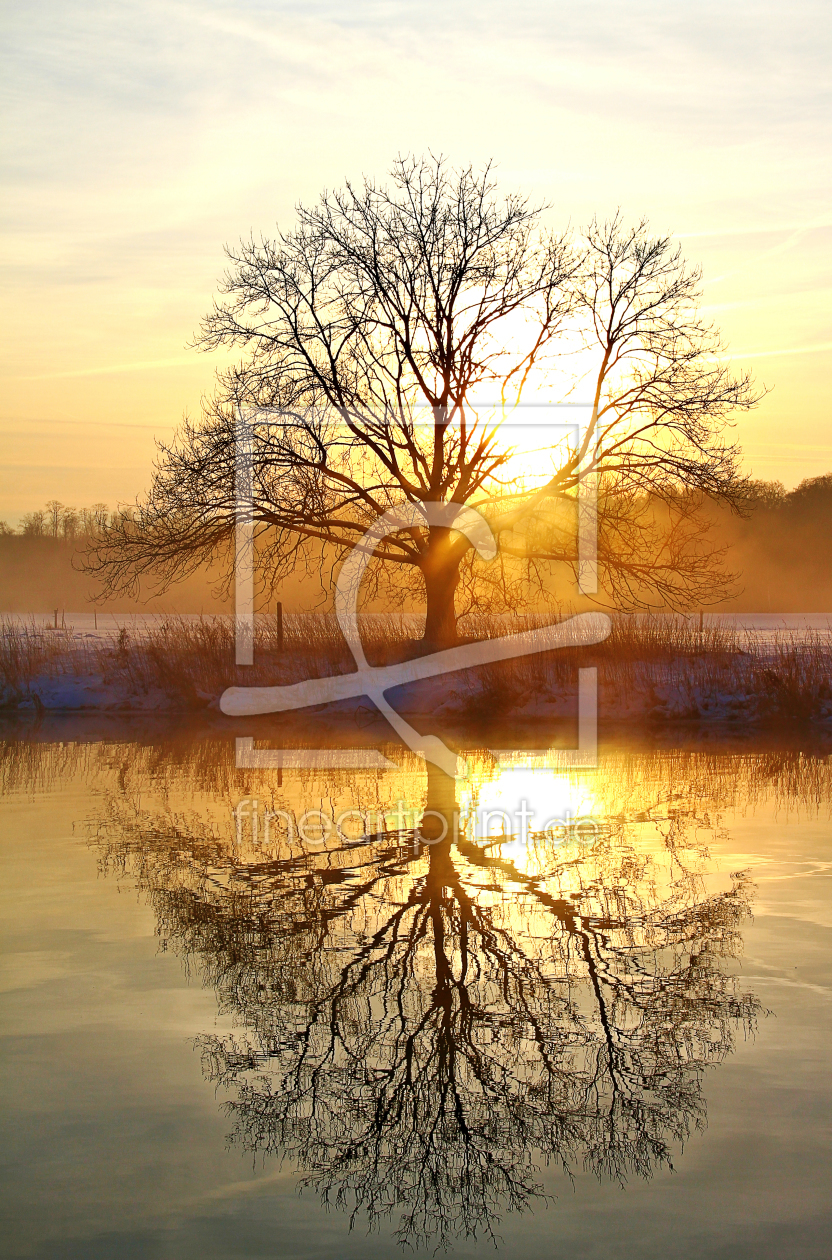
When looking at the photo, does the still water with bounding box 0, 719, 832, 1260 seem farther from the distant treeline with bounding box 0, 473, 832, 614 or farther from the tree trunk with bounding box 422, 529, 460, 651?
the distant treeline with bounding box 0, 473, 832, 614

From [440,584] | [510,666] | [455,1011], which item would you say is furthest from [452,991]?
[440,584]

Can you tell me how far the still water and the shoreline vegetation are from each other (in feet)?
39.2

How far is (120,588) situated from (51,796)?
625 inches

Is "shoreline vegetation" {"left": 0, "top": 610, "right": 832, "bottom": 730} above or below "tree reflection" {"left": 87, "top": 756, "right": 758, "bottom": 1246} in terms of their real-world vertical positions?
above

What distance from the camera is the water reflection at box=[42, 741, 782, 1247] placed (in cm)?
491

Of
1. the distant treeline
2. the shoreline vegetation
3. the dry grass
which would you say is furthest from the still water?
the distant treeline

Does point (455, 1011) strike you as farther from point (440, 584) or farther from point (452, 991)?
point (440, 584)

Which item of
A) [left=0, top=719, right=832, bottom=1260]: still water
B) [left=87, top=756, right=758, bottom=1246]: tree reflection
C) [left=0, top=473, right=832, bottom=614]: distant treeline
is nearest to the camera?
[left=0, top=719, right=832, bottom=1260]: still water

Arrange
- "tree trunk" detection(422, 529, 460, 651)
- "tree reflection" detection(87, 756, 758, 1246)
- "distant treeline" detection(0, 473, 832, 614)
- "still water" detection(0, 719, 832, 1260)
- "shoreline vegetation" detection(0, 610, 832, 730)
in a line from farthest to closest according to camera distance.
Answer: "distant treeline" detection(0, 473, 832, 614) < "tree trunk" detection(422, 529, 460, 651) < "shoreline vegetation" detection(0, 610, 832, 730) < "tree reflection" detection(87, 756, 758, 1246) < "still water" detection(0, 719, 832, 1260)

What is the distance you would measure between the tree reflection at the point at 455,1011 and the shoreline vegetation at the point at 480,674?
44.5 ft

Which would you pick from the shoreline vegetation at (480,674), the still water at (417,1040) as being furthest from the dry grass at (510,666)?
the still water at (417,1040)

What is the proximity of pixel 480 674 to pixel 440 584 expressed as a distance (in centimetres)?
493

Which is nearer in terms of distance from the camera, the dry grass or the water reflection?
the water reflection

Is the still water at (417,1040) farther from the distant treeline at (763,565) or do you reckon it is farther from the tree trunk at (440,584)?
the distant treeline at (763,565)
